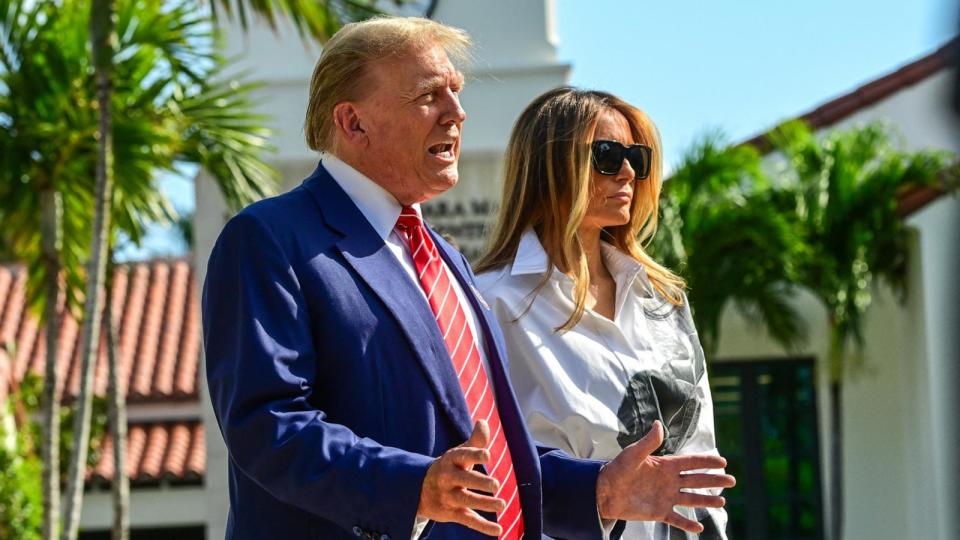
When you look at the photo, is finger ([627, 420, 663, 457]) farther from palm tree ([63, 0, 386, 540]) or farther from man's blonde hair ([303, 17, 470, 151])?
palm tree ([63, 0, 386, 540])

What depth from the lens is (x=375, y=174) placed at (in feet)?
8.68

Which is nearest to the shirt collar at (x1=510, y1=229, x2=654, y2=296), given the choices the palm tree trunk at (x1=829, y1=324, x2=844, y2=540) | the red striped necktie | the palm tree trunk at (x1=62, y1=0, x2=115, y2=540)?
the red striped necktie

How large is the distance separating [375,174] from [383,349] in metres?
0.34

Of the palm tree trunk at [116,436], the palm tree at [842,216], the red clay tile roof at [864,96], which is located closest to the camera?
the palm tree trunk at [116,436]

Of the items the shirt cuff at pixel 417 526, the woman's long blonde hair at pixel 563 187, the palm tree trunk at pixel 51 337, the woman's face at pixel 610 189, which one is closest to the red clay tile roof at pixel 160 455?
the palm tree trunk at pixel 51 337

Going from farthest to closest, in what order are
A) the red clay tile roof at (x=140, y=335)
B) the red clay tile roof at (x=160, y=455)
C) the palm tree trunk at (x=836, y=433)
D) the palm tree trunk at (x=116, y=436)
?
1. the red clay tile roof at (x=140, y=335)
2. the red clay tile roof at (x=160, y=455)
3. the palm tree trunk at (x=836, y=433)
4. the palm tree trunk at (x=116, y=436)

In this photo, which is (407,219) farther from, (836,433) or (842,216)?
(836,433)

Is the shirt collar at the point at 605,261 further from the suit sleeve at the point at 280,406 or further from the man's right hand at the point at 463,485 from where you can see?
the man's right hand at the point at 463,485

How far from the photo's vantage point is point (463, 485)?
7.07 ft

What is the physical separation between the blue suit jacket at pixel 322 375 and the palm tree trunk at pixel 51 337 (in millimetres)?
7538

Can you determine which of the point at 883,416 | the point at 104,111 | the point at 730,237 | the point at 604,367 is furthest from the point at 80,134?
the point at 883,416

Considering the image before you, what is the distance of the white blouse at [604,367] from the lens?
3.36m

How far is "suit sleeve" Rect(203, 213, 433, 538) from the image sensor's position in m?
2.24

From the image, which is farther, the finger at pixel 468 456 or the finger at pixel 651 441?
the finger at pixel 651 441
